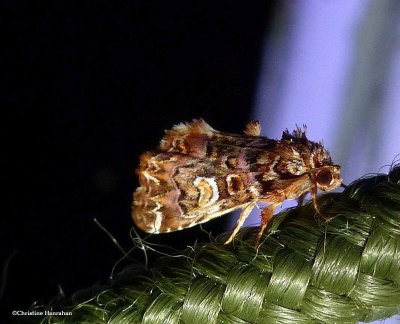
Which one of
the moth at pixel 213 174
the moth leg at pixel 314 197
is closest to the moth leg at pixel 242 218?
the moth at pixel 213 174

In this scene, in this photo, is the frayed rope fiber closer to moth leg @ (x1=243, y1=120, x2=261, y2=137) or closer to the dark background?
moth leg @ (x1=243, y1=120, x2=261, y2=137)

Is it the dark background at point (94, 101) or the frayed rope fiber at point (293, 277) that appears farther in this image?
the dark background at point (94, 101)

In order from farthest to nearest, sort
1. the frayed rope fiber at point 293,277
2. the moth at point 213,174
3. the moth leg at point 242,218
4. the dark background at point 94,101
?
the dark background at point 94,101
the moth at point 213,174
the moth leg at point 242,218
the frayed rope fiber at point 293,277

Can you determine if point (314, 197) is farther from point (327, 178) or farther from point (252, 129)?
point (252, 129)

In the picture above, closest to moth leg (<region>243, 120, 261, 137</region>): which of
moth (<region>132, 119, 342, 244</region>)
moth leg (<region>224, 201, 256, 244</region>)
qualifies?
moth (<region>132, 119, 342, 244</region>)

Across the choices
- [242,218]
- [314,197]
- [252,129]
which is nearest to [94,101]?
[252,129]

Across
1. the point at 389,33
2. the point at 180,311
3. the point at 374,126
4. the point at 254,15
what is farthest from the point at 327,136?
the point at 180,311

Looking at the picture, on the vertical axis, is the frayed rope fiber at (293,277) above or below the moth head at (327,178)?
below

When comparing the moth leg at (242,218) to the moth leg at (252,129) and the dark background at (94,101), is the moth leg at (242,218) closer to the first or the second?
the moth leg at (252,129)
